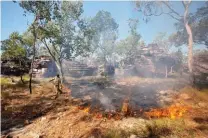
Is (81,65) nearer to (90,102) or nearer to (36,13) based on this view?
(36,13)

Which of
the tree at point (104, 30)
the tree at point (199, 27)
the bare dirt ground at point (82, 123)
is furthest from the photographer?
the tree at point (104, 30)

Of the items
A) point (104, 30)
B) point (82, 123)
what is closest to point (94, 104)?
point (82, 123)

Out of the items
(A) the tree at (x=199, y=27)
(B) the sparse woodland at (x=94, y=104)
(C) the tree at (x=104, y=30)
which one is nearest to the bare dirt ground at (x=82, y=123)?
(B) the sparse woodland at (x=94, y=104)

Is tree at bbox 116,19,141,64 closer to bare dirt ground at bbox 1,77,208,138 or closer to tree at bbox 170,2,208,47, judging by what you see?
tree at bbox 170,2,208,47

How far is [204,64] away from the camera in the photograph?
2227 cm

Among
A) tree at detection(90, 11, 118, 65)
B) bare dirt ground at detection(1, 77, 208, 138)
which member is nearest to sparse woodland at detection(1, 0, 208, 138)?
bare dirt ground at detection(1, 77, 208, 138)

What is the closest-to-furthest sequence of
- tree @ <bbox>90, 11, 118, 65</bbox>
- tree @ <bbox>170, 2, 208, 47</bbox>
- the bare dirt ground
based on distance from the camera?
1. the bare dirt ground
2. tree @ <bbox>170, 2, 208, 47</bbox>
3. tree @ <bbox>90, 11, 118, 65</bbox>

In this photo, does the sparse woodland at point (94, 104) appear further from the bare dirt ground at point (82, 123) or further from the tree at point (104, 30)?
the tree at point (104, 30)

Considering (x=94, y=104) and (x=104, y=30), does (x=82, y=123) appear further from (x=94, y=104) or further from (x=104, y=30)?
(x=104, y=30)

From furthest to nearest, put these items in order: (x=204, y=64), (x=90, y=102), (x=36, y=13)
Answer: (x=204, y=64) → (x=36, y=13) → (x=90, y=102)

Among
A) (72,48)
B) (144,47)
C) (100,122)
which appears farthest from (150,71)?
(100,122)

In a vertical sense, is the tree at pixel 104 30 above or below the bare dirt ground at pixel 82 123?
above

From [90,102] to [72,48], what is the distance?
61.6 feet

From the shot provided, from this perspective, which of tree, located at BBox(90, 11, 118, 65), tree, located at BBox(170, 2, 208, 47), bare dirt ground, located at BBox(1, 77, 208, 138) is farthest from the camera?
tree, located at BBox(90, 11, 118, 65)
